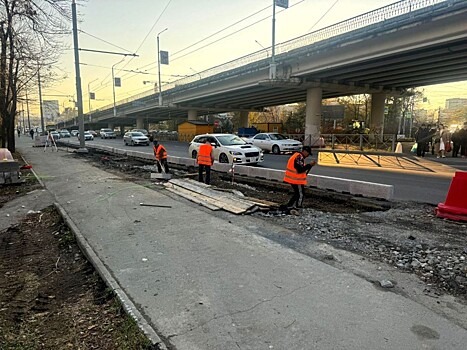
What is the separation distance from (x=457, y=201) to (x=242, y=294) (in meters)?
5.45

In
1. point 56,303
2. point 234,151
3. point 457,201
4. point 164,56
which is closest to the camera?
point 56,303

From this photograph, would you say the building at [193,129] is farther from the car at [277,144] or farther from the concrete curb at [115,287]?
the concrete curb at [115,287]

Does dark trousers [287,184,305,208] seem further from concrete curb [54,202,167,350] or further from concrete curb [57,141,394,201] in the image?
concrete curb [54,202,167,350]

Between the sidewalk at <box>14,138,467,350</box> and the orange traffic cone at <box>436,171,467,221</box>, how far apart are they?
3581mm

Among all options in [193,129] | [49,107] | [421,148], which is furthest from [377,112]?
[49,107]

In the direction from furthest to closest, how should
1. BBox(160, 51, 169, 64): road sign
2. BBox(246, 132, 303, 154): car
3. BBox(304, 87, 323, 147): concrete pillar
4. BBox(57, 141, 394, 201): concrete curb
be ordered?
BBox(160, 51, 169, 64): road sign
BBox(304, 87, 323, 147): concrete pillar
BBox(246, 132, 303, 154): car
BBox(57, 141, 394, 201): concrete curb

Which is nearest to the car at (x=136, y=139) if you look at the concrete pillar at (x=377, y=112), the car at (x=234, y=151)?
the car at (x=234, y=151)

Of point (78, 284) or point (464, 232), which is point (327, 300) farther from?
point (464, 232)

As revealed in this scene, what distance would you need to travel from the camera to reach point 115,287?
4.07 m

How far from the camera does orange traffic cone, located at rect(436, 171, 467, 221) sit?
6828mm

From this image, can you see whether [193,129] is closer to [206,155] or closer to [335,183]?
[206,155]

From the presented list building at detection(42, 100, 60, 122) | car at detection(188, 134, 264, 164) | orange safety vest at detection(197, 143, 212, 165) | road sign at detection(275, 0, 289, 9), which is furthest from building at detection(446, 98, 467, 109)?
orange safety vest at detection(197, 143, 212, 165)

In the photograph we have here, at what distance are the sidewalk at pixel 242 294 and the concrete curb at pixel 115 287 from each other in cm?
2

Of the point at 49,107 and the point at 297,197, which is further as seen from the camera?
the point at 49,107
